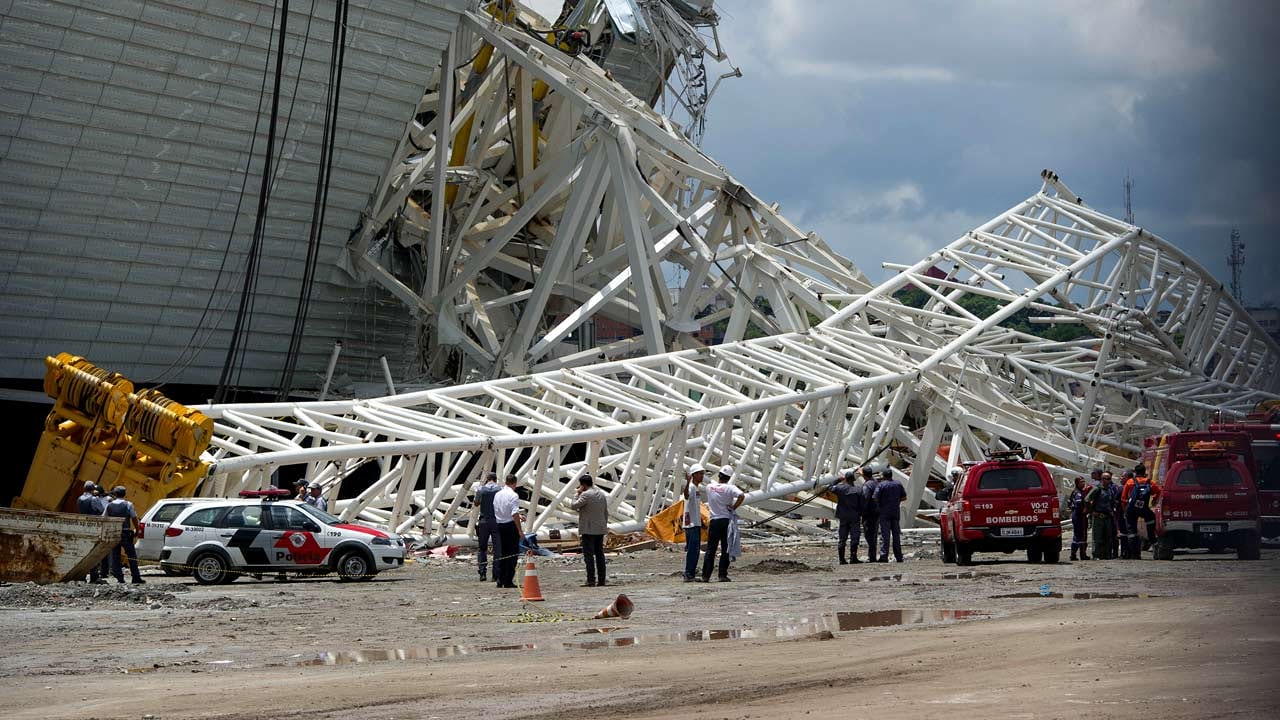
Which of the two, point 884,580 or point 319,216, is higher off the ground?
point 319,216

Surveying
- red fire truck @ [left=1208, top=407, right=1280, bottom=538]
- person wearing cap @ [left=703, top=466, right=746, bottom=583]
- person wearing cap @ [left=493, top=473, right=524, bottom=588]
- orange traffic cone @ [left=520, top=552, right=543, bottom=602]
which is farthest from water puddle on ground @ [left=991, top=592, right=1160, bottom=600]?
red fire truck @ [left=1208, top=407, right=1280, bottom=538]

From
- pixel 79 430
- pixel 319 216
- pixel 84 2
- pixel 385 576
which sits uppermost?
pixel 84 2

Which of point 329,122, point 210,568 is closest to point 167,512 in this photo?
point 210,568

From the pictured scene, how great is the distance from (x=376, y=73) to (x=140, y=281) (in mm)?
6982

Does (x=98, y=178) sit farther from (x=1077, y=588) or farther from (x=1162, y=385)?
(x=1162, y=385)

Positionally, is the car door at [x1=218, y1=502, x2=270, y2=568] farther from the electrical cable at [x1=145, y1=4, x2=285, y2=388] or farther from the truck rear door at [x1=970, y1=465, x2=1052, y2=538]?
the electrical cable at [x1=145, y1=4, x2=285, y2=388]

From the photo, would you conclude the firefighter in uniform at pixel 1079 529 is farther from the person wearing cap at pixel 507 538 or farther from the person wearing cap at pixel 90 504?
the person wearing cap at pixel 90 504

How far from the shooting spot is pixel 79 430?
24.4m

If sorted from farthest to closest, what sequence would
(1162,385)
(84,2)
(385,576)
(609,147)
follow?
(1162,385) → (609,147) → (84,2) → (385,576)

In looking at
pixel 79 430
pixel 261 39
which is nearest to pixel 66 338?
pixel 261 39

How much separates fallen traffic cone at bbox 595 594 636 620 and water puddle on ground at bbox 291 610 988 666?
99 cm

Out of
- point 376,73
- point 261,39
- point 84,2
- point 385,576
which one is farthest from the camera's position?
point 376,73

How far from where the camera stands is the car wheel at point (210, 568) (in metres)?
21.1

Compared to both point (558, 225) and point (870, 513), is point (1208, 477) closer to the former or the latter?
point (870, 513)
